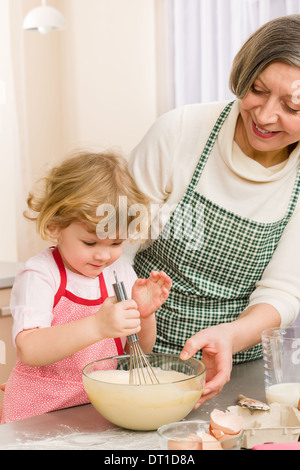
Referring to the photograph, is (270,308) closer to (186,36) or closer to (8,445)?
(8,445)

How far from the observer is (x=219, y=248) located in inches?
54.4

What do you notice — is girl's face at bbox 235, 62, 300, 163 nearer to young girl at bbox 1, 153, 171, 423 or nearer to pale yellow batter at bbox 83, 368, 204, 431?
young girl at bbox 1, 153, 171, 423

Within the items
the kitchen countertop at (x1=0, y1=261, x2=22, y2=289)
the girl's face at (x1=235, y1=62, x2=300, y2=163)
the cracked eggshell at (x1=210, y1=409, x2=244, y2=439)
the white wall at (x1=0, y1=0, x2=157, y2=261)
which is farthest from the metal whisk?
the white wall at (x1=0, y1=0, x2=157, y2=261)

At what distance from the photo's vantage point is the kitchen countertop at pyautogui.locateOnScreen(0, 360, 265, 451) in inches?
35.2

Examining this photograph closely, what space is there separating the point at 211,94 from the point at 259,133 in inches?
90.9

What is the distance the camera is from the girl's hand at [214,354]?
3.34 ft

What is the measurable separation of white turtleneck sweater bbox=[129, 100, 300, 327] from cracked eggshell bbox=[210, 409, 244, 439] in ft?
1.78

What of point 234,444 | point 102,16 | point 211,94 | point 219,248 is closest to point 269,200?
point 219,248

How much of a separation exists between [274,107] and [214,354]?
50 centimetres

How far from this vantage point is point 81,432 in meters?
0.96

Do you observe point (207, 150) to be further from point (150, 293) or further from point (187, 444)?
point (187, 444)

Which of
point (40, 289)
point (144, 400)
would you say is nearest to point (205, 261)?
point (40, 289)

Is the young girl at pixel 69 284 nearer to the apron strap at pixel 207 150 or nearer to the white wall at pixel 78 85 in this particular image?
the apron strap at pixel 207 150

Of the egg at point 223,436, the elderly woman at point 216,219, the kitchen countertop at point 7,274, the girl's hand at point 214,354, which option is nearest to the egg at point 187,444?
the egg at point 223,436
